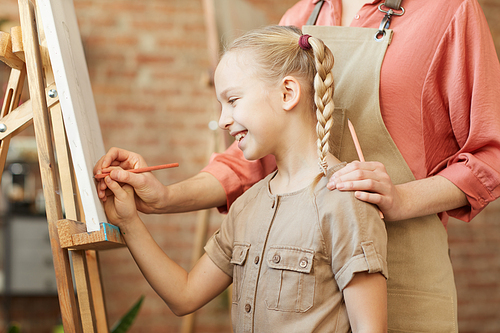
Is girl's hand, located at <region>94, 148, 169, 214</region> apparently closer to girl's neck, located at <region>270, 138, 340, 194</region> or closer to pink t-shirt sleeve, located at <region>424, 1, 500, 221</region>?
girl's neck, located at <region>270, 138, 340, 194</region>

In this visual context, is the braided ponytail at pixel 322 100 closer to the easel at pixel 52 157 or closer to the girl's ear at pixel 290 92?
the girl's ear at pixel 290 92

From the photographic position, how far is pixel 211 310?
2.76m

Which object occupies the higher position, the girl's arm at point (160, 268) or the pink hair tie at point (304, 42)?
the pink hair tie at point (304, 42)

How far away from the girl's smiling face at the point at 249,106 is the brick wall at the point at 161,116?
5.89 feet

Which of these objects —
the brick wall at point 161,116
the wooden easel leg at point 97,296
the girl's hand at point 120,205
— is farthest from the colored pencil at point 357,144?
the brick wall at point 161,116

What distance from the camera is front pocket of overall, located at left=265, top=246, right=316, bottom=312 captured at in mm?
852

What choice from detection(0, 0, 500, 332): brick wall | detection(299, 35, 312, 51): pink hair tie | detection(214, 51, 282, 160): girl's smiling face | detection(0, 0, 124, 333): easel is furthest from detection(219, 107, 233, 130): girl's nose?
detection(0, 0, 500, 332): brick wall

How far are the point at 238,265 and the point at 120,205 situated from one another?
→ 0.93ft

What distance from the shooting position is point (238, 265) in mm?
986

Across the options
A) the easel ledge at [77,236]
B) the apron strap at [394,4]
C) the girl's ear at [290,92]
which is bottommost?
the easel ledge at [77,236]

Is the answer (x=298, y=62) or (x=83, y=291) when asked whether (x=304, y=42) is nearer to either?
(x=298, y=62)

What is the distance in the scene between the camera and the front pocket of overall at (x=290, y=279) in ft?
2.79

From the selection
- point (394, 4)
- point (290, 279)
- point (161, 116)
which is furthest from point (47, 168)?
point (161, 116)

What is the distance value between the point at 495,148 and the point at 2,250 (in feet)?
8.59
